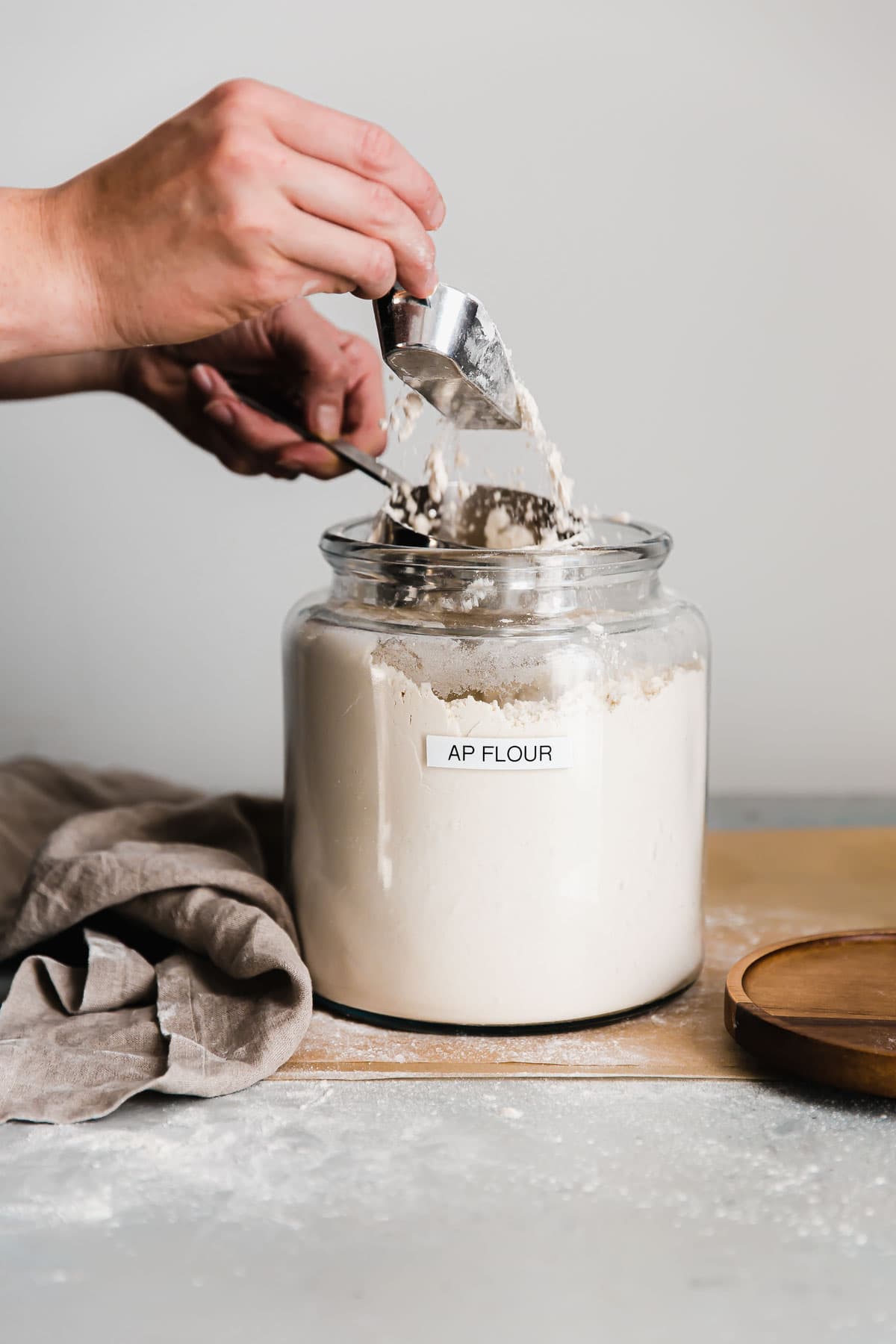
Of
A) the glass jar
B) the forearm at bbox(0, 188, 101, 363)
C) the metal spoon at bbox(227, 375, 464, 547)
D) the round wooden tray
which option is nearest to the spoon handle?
the metal spoon at bbox(227, 375, 464, 547)

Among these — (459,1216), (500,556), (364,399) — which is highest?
(364,399)

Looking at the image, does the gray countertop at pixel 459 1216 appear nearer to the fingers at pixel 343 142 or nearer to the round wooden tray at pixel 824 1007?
the round wooden tray at pixel 824 1007

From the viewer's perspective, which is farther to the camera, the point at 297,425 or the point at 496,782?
the point at 297,425

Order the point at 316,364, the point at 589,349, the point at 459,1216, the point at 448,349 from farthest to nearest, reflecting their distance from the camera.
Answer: the point at 589,349 < the point at 316,364 < the point at 448,349 < the point at 459,1216

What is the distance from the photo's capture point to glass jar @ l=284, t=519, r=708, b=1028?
0.73 metres

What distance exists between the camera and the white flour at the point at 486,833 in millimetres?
734

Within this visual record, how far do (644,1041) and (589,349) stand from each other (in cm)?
72

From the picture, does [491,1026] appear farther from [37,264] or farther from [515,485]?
[37,264]

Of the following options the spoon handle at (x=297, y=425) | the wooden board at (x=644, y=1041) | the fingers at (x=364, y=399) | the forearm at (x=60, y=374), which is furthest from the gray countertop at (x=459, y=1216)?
the forearm at (x=60, y=374)

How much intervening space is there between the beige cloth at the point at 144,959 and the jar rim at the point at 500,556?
0.21 metres

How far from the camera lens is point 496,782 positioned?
0.73m

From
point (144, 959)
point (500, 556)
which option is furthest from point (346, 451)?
point (144, 959)

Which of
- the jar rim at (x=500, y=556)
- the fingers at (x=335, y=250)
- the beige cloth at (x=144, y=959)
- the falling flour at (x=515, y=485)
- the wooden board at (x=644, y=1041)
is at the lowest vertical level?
the wooden board at (x=644, y=1041)

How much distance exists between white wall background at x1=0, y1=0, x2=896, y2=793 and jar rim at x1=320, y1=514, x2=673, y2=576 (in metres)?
0.50
